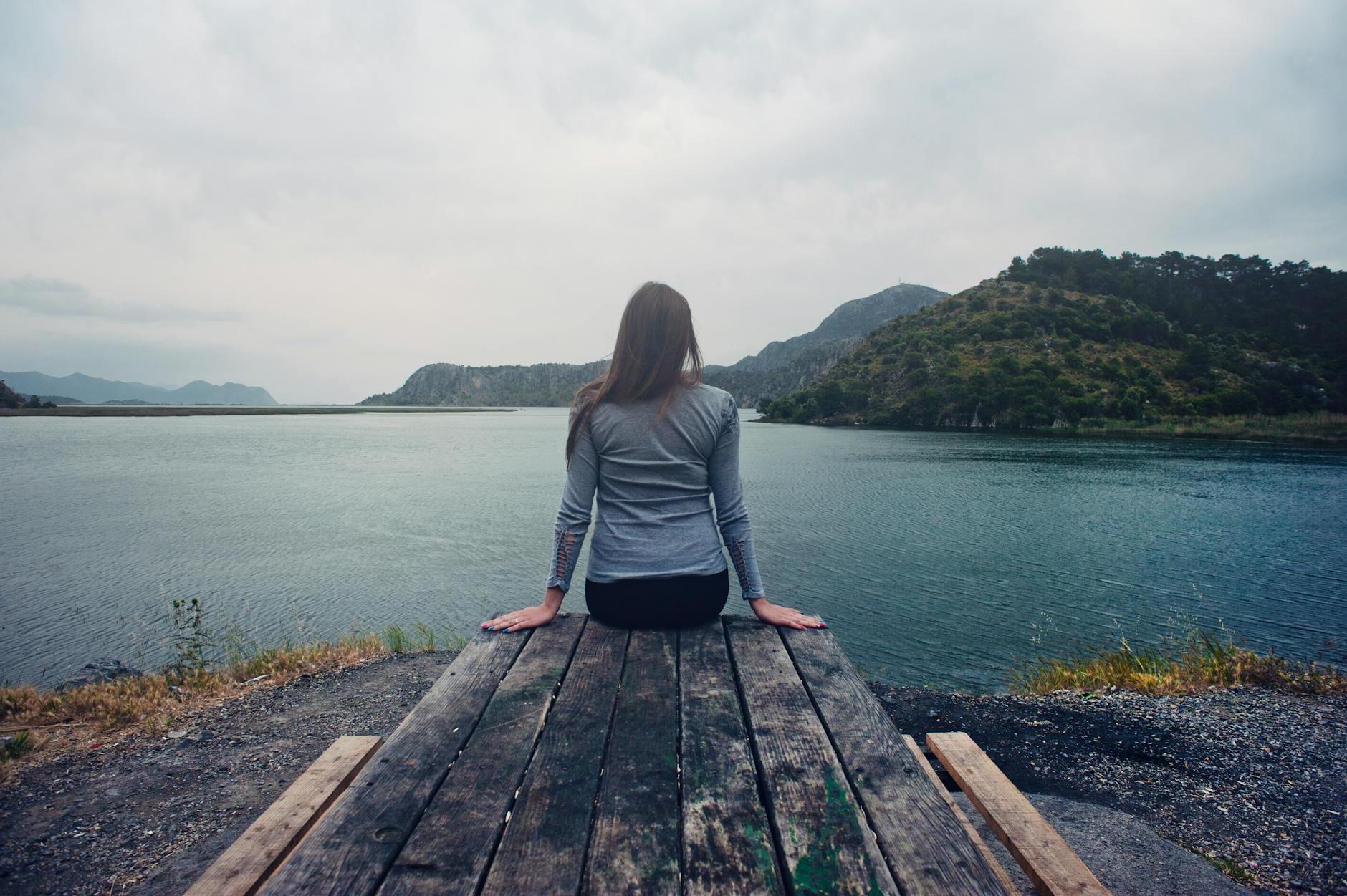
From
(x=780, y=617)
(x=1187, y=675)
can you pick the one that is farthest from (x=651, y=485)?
(x=1187, y=675)

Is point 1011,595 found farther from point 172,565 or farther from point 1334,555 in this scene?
point 172,565

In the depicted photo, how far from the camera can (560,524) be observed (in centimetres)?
368

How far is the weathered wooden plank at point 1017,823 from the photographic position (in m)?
→ 2.61

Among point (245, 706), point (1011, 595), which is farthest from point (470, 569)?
point (1011, 595)

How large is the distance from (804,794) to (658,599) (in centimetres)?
147

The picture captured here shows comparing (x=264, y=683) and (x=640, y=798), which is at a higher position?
(x=640, y=798)

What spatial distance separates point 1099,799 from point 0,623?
1666 cm

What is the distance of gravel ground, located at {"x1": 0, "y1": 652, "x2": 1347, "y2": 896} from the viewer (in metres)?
4.11

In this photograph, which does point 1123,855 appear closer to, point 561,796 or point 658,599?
point 658,599

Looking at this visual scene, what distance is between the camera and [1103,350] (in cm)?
7950

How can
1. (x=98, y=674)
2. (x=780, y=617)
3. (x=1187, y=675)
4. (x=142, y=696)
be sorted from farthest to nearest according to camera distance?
(x=98, y=674)
(x=1187, y=675)
(x=142, y=696)
(x=780, y=617)

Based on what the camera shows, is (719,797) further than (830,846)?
Yes

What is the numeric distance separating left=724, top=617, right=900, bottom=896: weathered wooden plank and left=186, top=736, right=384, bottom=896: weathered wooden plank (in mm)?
1721

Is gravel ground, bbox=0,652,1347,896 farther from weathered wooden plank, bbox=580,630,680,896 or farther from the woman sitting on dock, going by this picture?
weathered wooden plank, bbox=580,630,680,896
